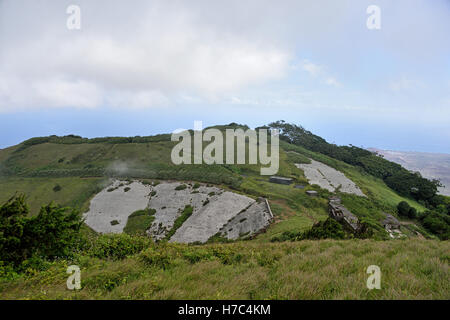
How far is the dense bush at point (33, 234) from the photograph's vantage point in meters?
7.95

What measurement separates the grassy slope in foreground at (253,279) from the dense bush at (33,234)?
6.78 ft

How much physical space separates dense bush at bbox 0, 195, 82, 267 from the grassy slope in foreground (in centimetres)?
207

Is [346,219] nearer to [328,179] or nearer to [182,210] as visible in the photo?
[182,210]

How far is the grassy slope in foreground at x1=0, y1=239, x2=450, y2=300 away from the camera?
4355mm

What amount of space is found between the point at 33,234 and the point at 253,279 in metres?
9.67
